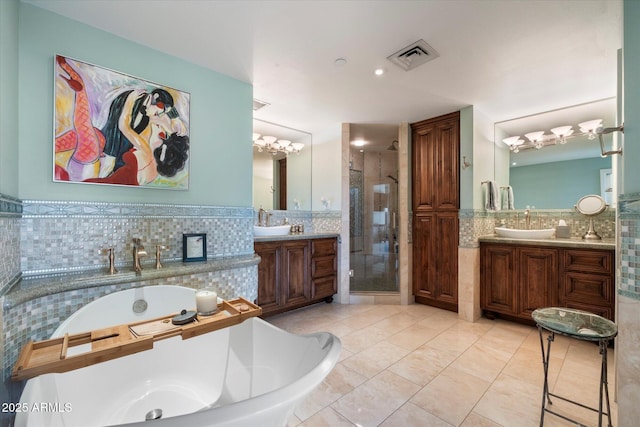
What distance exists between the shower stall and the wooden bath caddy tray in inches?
102

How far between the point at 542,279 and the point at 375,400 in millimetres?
2176

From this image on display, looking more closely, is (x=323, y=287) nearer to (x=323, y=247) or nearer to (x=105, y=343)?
(x=323, y=247)

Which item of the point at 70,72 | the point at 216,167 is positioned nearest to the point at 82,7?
the point at 70,72

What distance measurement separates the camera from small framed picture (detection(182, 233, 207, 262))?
2.00m

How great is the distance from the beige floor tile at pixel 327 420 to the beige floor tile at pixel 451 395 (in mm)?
474

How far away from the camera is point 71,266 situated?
1.60 meters

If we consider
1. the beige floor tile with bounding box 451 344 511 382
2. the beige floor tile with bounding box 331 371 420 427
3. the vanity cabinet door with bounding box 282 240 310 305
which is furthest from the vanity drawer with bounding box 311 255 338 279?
the beige floor tile with bounding box 451 344 511 382

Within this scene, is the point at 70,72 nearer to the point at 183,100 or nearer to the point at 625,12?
the point at 183,100

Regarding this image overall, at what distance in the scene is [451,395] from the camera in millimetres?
1693

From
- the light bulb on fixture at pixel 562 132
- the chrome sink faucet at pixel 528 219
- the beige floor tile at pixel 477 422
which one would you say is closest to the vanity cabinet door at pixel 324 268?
the beige floor tile at pixel 477 422

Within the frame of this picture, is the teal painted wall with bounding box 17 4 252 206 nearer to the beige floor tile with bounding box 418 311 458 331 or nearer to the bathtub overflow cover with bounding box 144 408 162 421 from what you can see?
the bathtub overflow cover with bounding box 144 408 162 421

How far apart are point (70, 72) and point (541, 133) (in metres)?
4.48

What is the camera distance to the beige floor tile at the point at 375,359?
1976 millimetres

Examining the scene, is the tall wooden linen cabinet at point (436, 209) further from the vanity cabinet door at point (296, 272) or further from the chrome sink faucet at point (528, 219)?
the vanity cabinet door at point (296, 272)
